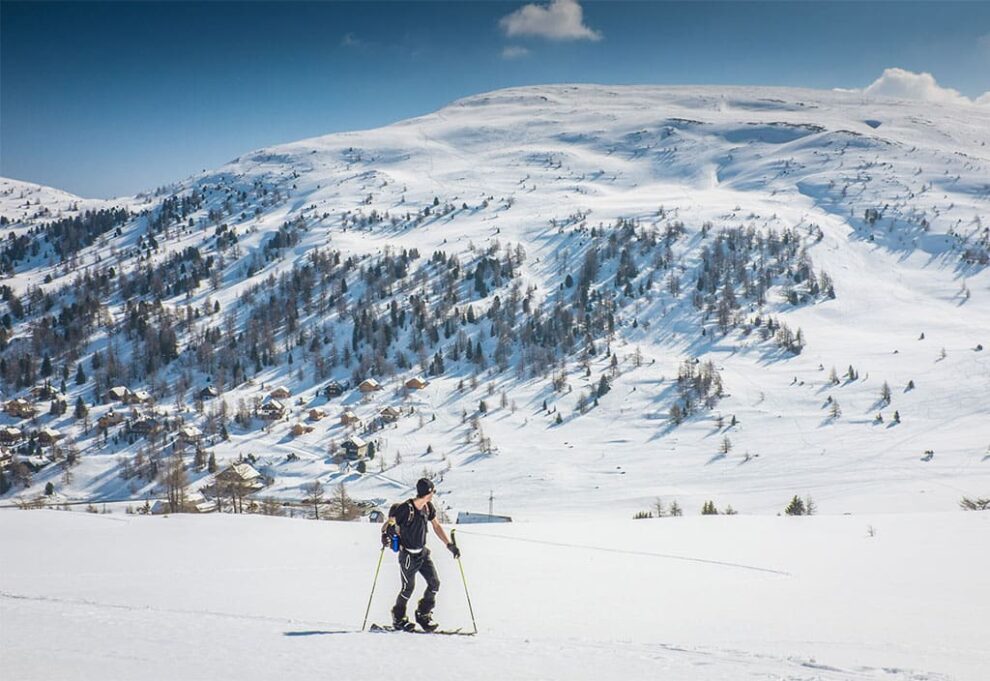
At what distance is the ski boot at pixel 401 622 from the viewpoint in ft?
27.4

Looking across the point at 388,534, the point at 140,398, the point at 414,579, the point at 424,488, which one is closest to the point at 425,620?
the point at 414,579

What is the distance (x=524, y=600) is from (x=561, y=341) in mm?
91504

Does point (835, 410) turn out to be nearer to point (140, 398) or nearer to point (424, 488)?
point (424, 488)

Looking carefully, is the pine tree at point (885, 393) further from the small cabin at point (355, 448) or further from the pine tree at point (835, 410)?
the small cabin at point (355, 448)

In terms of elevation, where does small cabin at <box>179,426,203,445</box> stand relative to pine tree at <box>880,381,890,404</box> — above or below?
below

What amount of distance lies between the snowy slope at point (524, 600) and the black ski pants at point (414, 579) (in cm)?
78

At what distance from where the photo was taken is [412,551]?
854 centimetres

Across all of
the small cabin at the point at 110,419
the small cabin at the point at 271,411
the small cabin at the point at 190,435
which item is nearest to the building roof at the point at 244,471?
the small cabin at the point at 190,435

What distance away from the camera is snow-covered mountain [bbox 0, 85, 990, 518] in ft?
194

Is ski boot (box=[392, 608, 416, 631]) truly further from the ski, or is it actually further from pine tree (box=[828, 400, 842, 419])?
pine tree (box=[828, 400, 842, 419])

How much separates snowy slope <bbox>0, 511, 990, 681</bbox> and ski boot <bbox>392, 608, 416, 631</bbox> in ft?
2.27

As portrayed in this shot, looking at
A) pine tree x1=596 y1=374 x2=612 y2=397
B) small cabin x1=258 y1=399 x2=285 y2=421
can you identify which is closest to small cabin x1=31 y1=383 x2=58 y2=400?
small cabin x1=258 y1=399 x2=285 y2=421

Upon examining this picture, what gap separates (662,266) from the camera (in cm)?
12469

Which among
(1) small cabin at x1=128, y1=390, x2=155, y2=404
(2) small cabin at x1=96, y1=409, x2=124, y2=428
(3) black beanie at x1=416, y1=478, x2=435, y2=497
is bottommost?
(2) small cabin at x1=96, y1=409, x2=124, y2=428
